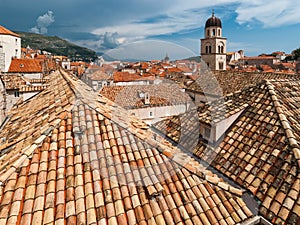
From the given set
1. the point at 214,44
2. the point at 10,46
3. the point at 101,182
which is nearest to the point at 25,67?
the point at 10,46

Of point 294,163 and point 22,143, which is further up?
point 22,143

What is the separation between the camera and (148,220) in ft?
10.5

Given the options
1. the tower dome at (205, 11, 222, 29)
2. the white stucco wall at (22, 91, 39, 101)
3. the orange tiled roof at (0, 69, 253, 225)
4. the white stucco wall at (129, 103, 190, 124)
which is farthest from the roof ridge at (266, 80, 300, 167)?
the tower dome at (205, 11, 222, 29)

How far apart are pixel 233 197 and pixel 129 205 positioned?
6.63 feet

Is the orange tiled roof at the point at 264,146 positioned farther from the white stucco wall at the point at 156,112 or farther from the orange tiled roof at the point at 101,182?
the white stucco wall at the point at 156,112

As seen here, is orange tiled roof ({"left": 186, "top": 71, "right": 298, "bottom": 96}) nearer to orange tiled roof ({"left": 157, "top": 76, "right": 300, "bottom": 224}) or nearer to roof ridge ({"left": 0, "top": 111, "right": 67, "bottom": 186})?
orange tiled roof ({"left": 157, "top": 76, "right": 300, "bottom": 224})

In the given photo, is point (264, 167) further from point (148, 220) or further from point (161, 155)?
point (148, 220)

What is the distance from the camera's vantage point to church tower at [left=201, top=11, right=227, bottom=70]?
129 ft

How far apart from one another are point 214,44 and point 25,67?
108ft

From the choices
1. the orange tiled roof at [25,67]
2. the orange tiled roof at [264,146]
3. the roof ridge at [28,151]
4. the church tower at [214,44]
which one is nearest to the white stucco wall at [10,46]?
the orange tiled roof at [25,67]

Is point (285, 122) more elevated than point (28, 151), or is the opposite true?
point (285, 122)

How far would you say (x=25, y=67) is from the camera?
3738 cm

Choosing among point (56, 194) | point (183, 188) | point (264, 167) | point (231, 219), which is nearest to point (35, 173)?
point (56, 194)

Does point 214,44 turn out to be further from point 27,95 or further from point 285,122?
Result: point 285,122
